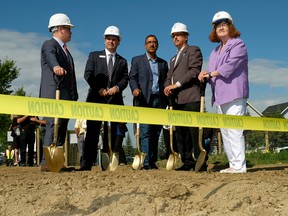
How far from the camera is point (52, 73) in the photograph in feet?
20.9

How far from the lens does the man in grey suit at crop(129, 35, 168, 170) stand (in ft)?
23.7

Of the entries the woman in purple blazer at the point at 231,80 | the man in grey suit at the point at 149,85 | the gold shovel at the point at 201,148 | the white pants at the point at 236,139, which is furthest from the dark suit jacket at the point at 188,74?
the white pants at the point at 236,139

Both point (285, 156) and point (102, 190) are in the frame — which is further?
point (285, 156)

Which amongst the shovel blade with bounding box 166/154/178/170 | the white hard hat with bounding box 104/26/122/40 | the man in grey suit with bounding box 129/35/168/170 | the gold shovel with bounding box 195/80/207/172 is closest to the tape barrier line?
the gold shovel with bounding box 195/80/207/172

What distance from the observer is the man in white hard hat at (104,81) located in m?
6.89

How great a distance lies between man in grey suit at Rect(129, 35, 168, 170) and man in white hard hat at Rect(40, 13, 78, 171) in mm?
1041

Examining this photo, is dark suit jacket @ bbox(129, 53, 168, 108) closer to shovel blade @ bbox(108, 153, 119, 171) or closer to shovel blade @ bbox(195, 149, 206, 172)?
shovel blade @ bbox(108, 153, 119, 171)

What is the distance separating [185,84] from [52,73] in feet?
5.74

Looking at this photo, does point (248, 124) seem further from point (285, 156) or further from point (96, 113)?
point (285, 156)

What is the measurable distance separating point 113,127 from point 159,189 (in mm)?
3117

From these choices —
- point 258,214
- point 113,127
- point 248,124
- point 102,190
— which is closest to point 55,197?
point 102,190

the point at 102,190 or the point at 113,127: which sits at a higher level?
the point at 113,127

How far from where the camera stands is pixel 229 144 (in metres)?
6.14

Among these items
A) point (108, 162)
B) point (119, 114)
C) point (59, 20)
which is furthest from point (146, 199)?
point (59, 20)
